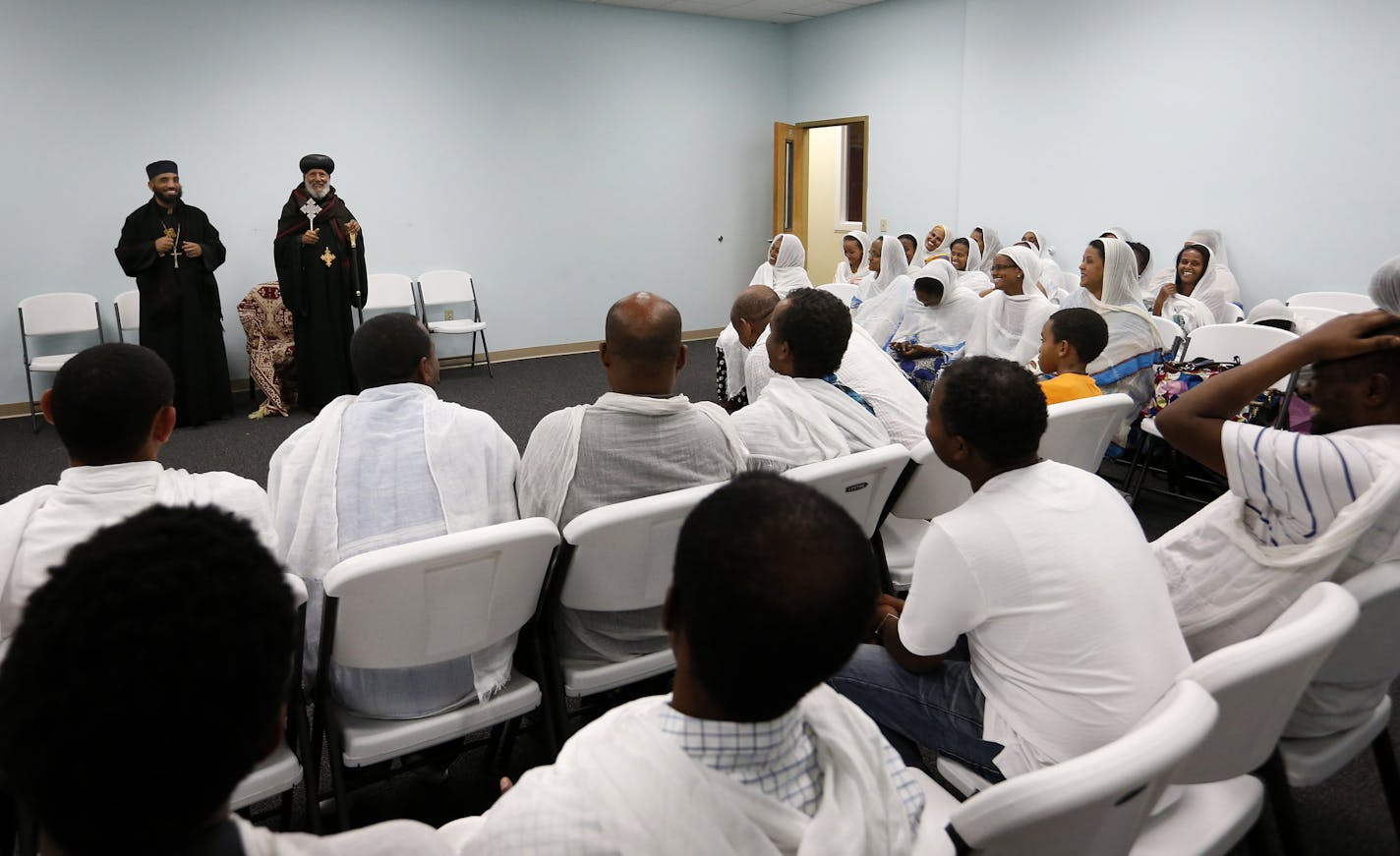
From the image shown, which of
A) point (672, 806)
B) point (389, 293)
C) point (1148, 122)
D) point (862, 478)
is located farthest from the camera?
point (389, 293)

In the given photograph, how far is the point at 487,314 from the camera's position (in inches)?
320

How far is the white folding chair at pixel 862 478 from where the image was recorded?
6.25ft

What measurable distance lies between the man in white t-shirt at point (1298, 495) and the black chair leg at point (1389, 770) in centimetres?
22

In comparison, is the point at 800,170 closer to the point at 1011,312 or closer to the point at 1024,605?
→ the point at 1011,312

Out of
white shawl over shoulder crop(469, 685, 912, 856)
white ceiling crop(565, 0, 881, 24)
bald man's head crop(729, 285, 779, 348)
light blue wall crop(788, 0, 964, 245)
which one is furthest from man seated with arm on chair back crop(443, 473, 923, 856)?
white ceiling crop(565, 0, 881, 24)

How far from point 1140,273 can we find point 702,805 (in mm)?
6710

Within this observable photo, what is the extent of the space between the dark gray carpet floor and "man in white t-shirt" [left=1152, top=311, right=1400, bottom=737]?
59 cm

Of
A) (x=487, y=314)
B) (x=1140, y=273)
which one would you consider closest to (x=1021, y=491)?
(x=1140, y=273)

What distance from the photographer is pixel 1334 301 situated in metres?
5.81

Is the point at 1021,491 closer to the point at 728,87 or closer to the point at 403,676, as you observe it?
the point at 403,676

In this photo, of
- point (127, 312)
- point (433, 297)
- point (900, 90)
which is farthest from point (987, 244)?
A: point (127, 312)

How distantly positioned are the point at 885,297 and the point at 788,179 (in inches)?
171

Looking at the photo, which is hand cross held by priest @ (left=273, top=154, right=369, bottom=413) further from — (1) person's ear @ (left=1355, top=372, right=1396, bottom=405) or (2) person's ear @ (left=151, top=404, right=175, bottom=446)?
(1) person's ear @ (left=1355, top=372, right=1396, bottom=405)

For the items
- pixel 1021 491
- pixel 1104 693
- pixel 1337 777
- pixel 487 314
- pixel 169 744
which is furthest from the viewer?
pixel 487 314
